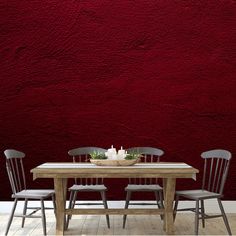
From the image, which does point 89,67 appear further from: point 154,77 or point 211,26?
point 211,26

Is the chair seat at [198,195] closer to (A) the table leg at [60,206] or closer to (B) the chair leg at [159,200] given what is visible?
(B) the chair leg at [159,200]

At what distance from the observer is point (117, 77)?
645cm

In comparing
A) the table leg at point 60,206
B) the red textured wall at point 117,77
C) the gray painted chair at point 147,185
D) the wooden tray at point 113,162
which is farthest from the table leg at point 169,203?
the red textured wall at point 117,77

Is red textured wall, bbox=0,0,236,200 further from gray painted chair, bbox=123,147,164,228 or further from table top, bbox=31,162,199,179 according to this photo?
table top, bbox=31,162,199,179

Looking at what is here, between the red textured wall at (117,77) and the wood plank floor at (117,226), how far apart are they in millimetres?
547

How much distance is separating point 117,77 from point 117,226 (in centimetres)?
175

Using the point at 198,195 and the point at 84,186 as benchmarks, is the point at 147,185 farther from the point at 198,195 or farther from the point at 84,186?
the point at 198,195

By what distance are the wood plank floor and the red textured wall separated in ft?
1.79

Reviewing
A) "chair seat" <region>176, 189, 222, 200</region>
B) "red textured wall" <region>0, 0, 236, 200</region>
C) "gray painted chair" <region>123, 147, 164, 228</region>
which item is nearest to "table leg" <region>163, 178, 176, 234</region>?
"chair seat" <region>176, 189, 222, 200</region>

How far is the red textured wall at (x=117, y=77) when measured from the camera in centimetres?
641

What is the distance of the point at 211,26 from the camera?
6.45 m

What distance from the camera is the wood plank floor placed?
516 centimetres

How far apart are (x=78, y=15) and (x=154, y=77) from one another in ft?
3.60

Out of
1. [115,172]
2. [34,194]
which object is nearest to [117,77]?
[34,194]
